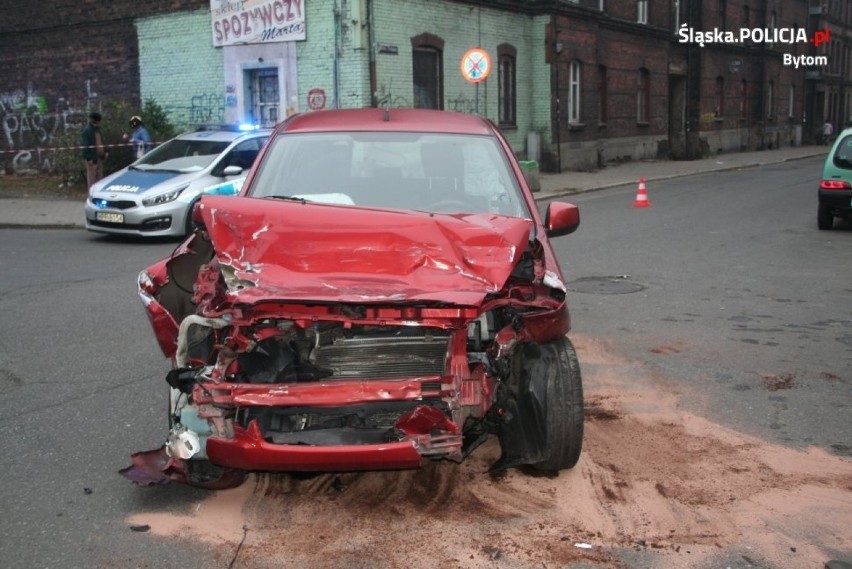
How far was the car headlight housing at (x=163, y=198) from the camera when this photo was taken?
43.9 ft

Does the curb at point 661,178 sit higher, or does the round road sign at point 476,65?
the round road sign at point 476,65

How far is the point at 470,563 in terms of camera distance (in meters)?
3.64

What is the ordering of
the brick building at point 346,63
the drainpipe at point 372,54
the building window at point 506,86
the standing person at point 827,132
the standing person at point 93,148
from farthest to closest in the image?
the standing person at point 827,132 → the building window at point 506,86 → the brick building at point 346,63 → the drainpipe at point 372,54 → the standing person at point 93,148

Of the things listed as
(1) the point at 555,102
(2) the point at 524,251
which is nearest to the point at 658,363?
(2) the point at 524,251

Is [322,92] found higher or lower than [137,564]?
higher

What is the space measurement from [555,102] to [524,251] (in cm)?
2451

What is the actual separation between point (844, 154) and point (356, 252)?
12.3 meters

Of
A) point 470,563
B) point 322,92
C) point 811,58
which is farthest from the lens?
point 811,58

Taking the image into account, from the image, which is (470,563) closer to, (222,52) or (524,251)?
(524,251)

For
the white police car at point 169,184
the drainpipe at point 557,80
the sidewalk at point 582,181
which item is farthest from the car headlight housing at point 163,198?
the drainpipe at point 557,80

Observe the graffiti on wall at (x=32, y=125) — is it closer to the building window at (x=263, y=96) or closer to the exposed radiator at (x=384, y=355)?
the building window at (x=263, y=96)

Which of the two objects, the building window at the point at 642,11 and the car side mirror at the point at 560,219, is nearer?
the car side mirror at the point at 560,219

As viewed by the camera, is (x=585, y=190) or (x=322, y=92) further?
(x=585, y=190)

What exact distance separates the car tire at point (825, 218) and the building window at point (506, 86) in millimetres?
13393
